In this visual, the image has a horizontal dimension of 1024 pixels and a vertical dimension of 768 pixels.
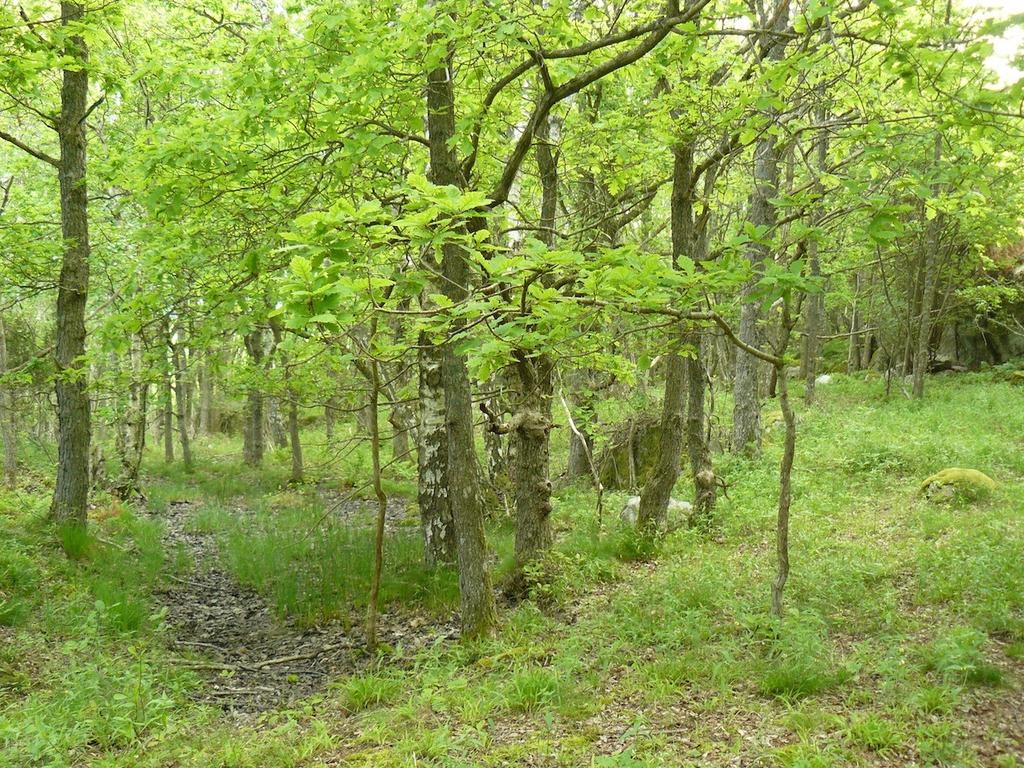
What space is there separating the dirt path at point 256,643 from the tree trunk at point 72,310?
5.96 ft

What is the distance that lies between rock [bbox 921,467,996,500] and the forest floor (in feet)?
0.58

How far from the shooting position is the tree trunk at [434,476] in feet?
26.0

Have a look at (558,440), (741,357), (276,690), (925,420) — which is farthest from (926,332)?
(276,690)

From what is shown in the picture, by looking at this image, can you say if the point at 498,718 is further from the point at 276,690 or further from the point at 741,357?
the point at 741,357

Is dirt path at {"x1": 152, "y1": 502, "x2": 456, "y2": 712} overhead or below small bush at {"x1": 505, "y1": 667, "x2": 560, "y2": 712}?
below

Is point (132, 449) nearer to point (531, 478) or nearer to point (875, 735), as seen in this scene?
point (531, 478)

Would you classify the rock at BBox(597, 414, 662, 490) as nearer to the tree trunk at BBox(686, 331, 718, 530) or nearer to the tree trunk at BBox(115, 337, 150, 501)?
the tree trunk at BBox(686, 331, 718, 530)

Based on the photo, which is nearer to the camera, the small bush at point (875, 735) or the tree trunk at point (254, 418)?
the small bush at point (875, 735)

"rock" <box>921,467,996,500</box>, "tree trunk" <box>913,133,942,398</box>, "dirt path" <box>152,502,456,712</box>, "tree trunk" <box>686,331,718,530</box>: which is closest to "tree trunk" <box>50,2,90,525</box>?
"dirt path" <box>152,502,456,712</box>

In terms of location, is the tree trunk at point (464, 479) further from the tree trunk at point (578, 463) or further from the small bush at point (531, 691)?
the tree trunk at point (578, 463)

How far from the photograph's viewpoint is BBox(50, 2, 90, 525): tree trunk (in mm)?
8391

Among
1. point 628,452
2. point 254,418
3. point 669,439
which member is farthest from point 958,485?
point 254,418

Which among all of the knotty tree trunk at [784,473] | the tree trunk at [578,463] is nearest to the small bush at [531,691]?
the knotty tree trunk at [784,473]

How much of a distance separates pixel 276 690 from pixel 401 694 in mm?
1368
